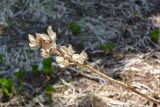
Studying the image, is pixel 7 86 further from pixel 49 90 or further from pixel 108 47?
pixel 108 47

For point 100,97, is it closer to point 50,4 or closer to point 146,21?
point 146,21

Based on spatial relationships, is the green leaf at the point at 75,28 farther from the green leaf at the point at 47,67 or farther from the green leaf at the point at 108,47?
the green leaf at the point at 47,67

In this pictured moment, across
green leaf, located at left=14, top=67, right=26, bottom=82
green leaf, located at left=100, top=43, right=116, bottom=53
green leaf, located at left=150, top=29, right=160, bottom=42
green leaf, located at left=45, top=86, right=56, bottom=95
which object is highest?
green leaf, located at left=150, top=29, right=160, bottom=42

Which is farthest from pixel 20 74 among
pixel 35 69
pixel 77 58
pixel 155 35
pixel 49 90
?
pixel 77 58

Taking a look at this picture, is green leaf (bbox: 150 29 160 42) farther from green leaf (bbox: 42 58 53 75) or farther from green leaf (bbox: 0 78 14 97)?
green leaf (bbox: 0 78 14 97)

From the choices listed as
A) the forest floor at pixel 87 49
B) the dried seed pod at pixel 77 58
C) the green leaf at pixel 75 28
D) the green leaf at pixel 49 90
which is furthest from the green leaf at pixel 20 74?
the dried seed pod at pixel 77 58

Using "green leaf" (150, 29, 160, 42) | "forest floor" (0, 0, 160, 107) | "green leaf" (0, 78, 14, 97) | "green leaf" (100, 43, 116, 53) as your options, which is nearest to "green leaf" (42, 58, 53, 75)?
"forest floor" (0, 0, 160, 107)
